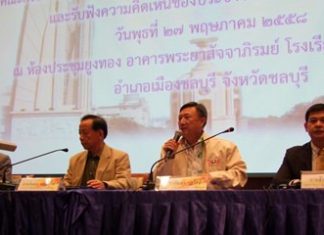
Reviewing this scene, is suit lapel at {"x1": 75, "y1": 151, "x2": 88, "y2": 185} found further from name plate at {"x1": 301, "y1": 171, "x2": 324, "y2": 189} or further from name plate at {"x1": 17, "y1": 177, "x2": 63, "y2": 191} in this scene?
name plate at {"x1": 301, "y1": 171, "x2": 324, "y2": 189}

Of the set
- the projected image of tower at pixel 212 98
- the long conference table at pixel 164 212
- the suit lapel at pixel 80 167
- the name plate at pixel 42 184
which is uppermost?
the projected image of tower at pixel 212 98

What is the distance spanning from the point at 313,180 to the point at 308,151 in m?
0.82

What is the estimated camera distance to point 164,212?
217 centimetres

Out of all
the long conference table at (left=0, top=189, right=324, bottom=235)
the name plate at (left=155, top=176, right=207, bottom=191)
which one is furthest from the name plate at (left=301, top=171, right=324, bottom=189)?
the name plate at (left=155, top=176, right=207, bottom=191)

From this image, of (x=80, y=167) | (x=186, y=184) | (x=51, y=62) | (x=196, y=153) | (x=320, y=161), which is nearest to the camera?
(x=186, y=184)

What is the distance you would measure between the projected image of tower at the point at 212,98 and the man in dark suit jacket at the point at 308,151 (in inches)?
28.4

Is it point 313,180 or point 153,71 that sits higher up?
point 153,71

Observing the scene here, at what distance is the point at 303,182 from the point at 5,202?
124 cm

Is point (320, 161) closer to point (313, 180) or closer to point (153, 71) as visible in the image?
point (313, 180)

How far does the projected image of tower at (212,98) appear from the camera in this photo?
12.0 ft

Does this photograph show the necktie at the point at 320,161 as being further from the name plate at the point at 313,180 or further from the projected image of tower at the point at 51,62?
the projected image of tower at the point at 51,62

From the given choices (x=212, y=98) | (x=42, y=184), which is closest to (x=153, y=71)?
(x=212, y=98)

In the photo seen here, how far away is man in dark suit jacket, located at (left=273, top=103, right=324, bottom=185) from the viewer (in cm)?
284

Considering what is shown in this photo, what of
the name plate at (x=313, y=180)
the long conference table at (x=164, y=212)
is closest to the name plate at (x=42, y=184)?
the long conference table at (x=164, y=212)
